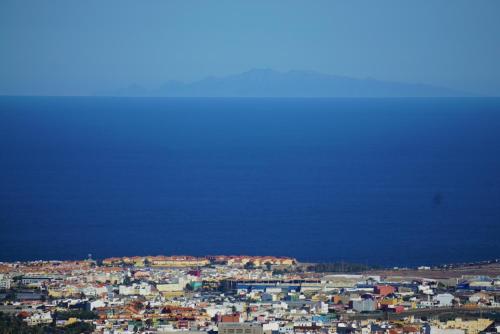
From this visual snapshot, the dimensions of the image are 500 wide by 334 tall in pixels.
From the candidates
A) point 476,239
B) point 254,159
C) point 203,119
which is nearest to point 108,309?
point 476,239

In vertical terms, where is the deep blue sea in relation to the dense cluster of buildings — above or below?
above

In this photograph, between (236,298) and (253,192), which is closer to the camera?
(236,298)

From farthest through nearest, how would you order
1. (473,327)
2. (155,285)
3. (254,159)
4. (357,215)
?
(254,159)
(357,215)
(155,285)
(473,327)

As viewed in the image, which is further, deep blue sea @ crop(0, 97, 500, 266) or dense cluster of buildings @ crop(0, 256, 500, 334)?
deep blue sea @ crop(0, 97, 500, 266)

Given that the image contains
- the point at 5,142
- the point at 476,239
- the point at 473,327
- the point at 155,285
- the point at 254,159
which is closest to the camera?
the point at 473,327

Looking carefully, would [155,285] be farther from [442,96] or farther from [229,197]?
[442,96]
